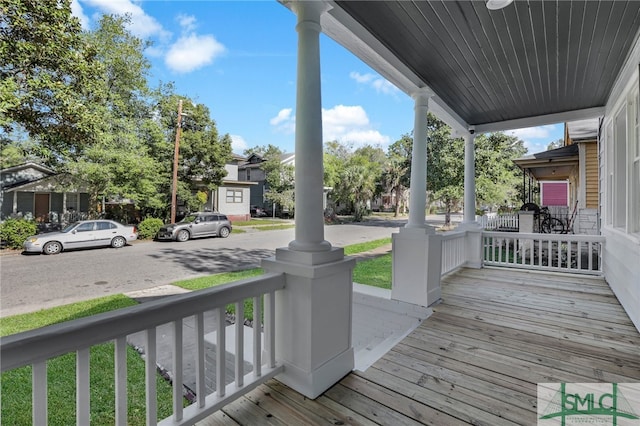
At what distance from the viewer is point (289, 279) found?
5.89 feet

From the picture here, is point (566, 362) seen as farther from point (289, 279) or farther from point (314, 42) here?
point (314, 42)

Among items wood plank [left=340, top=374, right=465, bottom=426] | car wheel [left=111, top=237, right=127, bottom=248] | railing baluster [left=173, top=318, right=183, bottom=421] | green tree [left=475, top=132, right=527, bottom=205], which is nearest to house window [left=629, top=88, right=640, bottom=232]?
wood plank [left=340, top=374, right=465, bottom=426]

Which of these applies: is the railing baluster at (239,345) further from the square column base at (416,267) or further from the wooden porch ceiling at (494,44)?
the square column base at (416,267)

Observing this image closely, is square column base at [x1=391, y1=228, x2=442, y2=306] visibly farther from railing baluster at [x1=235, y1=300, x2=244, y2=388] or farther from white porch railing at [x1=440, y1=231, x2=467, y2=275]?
railing baluster at [x1=235, y1=300, x2=244, y2=388]

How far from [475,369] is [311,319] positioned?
1.25 meters

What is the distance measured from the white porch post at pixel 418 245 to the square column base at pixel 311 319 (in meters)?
1.55

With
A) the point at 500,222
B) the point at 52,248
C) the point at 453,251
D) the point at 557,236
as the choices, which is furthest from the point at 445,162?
the point at 52,248

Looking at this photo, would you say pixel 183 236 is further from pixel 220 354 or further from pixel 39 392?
pixel 39 392

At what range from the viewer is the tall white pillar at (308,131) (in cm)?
179

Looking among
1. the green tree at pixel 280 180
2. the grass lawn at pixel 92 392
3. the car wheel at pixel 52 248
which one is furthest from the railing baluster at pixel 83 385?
the green tree at pixel 280 180

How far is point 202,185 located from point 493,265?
12724 mm

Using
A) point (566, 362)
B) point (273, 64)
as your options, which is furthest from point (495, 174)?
point (566, 362)

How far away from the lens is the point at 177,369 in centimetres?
134

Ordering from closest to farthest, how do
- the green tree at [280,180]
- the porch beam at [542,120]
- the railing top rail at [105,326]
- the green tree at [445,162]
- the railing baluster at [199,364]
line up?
1. the railing top rail at [105,326]
2. the railing baluster at [199,364]
3. the porch beam at [542,120]
4. the green tree at [445,162]
5. the green tree at [280,180]
